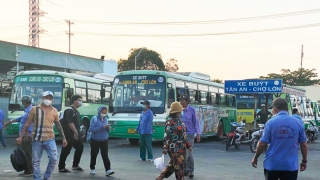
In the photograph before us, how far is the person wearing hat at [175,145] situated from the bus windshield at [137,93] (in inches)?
384

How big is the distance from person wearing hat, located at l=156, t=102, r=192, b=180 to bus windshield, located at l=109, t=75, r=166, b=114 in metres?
9.76

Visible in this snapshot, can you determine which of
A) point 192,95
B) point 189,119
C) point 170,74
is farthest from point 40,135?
point 192,95

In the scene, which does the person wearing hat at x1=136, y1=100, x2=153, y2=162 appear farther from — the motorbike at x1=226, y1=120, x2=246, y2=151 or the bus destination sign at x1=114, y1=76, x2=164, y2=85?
the motorbike at x1=226, y1=120, x2=246, y2=151

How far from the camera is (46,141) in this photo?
9.36m

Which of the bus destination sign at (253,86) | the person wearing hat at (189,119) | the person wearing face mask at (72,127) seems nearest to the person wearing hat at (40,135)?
the person wearing face mask at (72,127)

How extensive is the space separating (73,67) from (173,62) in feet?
160

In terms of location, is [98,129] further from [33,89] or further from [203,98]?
[203,98]

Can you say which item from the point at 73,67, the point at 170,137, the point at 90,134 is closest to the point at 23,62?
the point at 73,67

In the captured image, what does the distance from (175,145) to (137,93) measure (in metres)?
10.4

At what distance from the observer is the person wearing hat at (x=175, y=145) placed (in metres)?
8.93

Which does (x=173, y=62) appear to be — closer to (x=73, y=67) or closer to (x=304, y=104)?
(x=73, y=67)

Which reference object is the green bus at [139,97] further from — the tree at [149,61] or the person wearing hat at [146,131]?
the tree at [149,61]

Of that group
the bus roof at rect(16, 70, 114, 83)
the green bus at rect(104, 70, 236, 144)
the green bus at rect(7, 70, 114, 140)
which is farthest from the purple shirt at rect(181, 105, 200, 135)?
the bus roof at rect(16, 70, 114, 83)

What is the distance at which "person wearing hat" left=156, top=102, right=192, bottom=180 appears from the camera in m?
8.93
